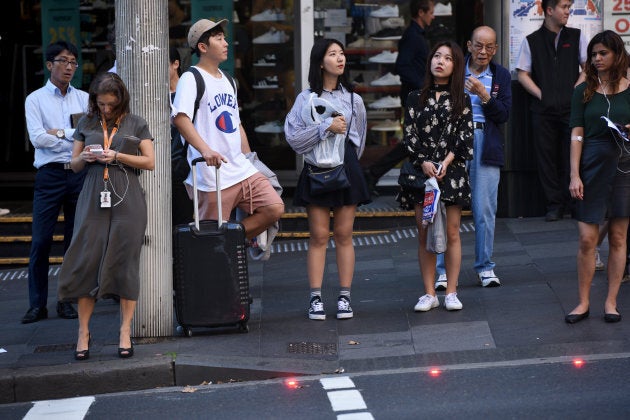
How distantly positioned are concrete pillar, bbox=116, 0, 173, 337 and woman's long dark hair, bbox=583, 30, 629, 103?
287 centimetres

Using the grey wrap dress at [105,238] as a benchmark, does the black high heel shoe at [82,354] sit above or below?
below

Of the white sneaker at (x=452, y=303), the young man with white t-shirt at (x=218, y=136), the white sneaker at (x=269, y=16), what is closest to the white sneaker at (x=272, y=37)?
the white sneaker at (x=269, y=16)

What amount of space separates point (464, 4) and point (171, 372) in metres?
7.41

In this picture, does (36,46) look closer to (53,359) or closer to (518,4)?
(518,4)

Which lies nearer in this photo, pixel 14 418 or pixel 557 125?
pixel 14 418

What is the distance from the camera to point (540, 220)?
1220 cm

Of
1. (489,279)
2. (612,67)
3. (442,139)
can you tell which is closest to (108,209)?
(442,139)

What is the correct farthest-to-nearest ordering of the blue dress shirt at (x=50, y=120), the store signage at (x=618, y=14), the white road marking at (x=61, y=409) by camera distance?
the store signage at (x=618, y=14)
the blue dress shirt at (x=50, y=120)
the white road marking at (x=61, y=409)

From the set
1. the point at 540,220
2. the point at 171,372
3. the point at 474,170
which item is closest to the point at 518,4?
the point at 540,220

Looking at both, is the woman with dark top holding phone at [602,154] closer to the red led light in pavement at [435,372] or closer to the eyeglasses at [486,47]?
the eyeglasses at [486,47]

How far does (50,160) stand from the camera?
29.9 ft

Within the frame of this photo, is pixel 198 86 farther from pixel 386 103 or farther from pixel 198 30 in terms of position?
pixel 386 103

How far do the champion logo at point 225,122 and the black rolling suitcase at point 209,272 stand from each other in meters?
0.42

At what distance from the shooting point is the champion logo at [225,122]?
27.5ft
